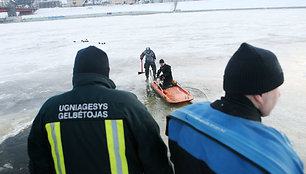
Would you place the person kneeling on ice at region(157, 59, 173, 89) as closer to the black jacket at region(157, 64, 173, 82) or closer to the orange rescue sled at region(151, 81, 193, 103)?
the black jacket at region(157, 64, 173, 82)

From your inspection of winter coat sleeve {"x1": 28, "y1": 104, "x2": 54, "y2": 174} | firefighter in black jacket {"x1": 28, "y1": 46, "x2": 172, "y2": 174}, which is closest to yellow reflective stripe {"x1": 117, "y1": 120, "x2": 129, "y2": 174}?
firefighter in black jacket {"x1": 28, "y1": 46, "x2": 172, "y2": 174}

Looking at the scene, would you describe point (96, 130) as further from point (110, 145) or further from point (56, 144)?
point (56, 144)

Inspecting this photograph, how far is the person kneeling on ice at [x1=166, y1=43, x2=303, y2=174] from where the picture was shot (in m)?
0.89

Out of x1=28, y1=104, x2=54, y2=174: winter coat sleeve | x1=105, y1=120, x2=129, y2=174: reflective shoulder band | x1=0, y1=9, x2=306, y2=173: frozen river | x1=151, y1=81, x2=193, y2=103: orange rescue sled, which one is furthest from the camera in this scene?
x1=151, y1=81, x2=193, y2=103: orange rescue sled

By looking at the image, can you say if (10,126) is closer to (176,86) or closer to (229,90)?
(176,86)

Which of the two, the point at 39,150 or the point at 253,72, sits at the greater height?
the point at 253,72

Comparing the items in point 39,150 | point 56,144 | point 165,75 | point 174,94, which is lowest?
point 174,94

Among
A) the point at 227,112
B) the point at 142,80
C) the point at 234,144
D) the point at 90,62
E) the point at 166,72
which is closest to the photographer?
the point at 234,144

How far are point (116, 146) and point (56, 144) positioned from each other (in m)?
0.40

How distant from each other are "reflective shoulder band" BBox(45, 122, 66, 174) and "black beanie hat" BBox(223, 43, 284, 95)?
1.09 m

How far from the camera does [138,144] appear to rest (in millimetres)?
1442

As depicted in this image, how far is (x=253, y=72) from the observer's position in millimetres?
1072

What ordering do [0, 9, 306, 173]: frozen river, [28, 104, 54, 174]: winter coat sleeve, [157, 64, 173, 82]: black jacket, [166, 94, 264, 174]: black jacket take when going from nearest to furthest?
1. [166, 94, 264, 174]: black jacket
2. [28, 104, 54, 174]: winter coat sleeve
3. [0, 9, 306, 173]: frozen river
4. [157, 64, 173, 82]: black jacket

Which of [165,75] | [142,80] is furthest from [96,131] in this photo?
[142,80]
